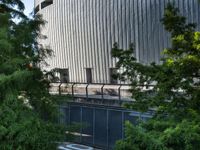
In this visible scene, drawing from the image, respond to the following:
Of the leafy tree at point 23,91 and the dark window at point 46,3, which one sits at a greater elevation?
the dark window at point 46,3

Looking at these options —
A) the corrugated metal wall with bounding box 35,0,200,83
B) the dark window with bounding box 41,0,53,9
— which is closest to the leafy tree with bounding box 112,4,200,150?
the corrugated metal wall with bounding box 35,0,200,83

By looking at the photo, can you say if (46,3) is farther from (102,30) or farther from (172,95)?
(172,95)

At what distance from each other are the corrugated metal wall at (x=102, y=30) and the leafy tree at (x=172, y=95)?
67.7 feet

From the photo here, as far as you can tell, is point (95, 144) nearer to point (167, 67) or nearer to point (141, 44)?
point (167, 67)

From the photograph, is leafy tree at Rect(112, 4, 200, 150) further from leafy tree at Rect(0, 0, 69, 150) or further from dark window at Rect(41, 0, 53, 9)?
dark window at Rect(41, 0, 53, 9)

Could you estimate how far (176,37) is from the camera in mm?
10203

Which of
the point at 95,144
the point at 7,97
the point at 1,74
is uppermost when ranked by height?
the point at 1,74

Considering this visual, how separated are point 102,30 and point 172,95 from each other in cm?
2933

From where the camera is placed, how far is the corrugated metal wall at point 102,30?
110 feet

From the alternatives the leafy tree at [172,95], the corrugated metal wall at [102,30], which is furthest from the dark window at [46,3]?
the leafy tree at [172,95]

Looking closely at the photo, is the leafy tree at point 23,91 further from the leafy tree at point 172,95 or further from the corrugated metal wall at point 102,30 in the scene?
the corrugated metal wall at point 102,30

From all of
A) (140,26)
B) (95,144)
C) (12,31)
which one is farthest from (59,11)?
(12,31)

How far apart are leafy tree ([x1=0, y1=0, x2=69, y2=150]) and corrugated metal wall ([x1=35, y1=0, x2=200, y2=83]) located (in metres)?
20.9

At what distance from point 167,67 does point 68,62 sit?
34.9 metres
